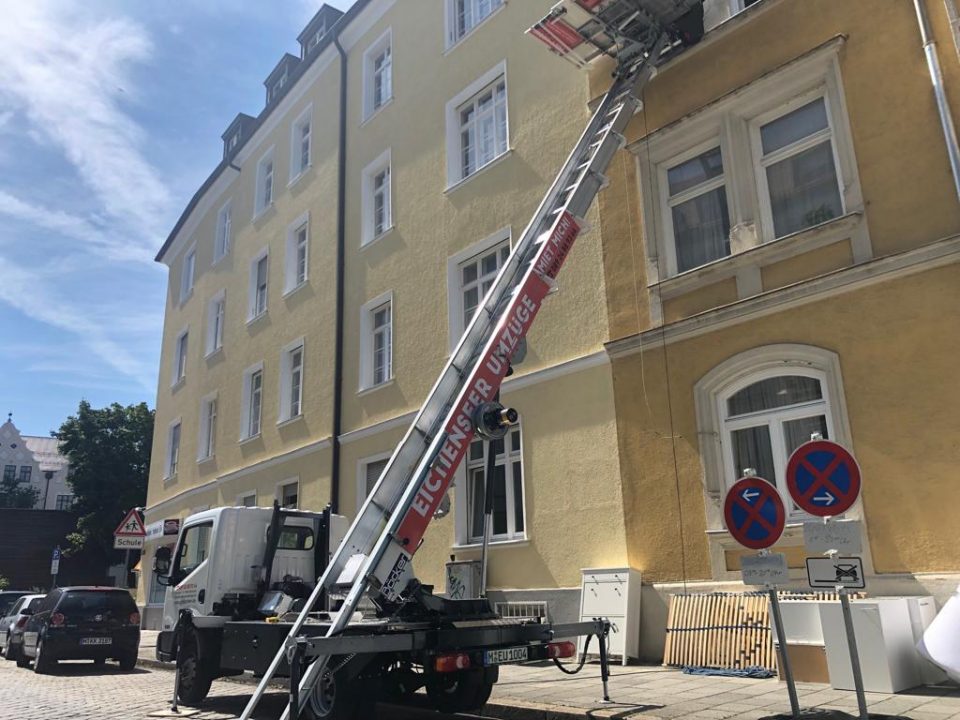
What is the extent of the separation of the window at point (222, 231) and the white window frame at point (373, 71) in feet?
29.1

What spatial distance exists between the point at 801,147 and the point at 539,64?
18.2 feet

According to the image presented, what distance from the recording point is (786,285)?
31.0 ft

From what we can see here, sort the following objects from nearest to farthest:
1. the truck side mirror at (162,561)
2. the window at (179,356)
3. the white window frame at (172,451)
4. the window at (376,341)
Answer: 1. the truck side mirror at (162,561)
2. the window at (376,341)
3. the white window frame at (172,451)
4. the window at (179,356)

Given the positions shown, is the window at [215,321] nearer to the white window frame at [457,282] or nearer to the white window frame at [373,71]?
the white window frame at [373,71]

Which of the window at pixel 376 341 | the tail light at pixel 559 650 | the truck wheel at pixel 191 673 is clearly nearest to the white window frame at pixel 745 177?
the tail light at pixel 559 650

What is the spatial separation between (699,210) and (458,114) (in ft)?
22.5

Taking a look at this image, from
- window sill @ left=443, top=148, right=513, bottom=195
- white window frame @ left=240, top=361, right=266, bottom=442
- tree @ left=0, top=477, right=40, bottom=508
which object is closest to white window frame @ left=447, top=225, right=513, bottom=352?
window sill @ left=443, top=148, right=513, bottom=195

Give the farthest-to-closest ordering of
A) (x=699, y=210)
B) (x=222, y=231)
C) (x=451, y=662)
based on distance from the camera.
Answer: (x=222, y=231), (x=699, y=210), (x=451, y=662)

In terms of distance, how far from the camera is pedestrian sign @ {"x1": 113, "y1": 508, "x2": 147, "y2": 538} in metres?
17.1

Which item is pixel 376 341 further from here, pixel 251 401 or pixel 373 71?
pixel 373 71

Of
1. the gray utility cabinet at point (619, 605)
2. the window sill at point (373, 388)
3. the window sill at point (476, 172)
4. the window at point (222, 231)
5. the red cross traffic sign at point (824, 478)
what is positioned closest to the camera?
the red cross traffic sign at point (824, 478)

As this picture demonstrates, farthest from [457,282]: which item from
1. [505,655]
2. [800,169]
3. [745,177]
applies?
[505,655]

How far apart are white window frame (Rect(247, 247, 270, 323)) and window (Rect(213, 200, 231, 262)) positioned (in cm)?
340

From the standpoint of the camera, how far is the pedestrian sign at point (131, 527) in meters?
17.1
